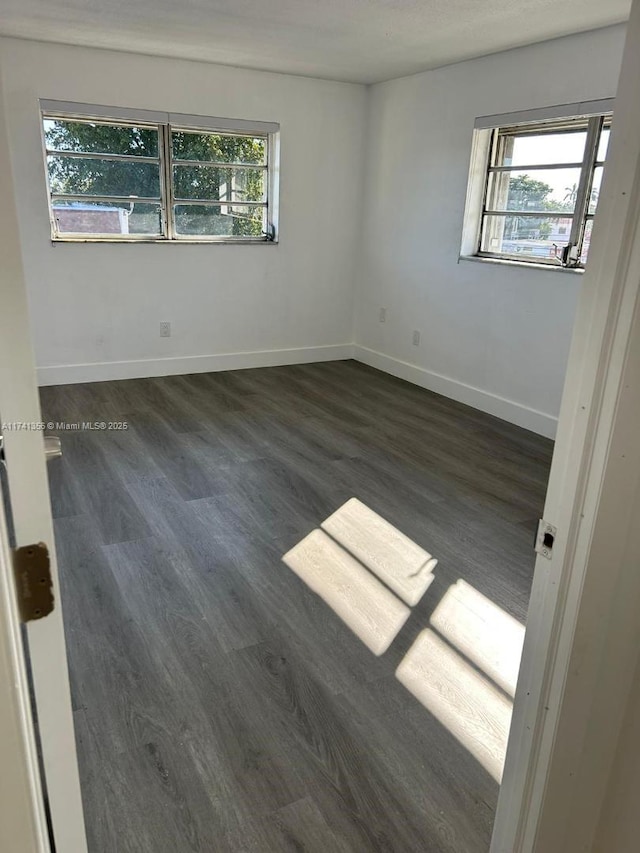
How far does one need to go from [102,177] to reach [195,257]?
0.87 meters

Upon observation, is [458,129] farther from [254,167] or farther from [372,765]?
[372,765]

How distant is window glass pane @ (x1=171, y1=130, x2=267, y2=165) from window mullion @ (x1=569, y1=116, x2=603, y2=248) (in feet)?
8.44

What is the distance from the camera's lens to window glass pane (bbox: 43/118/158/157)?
443 centimetres

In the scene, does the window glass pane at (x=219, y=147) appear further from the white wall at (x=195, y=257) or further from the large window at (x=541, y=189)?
the large window at (x=541, y=189)

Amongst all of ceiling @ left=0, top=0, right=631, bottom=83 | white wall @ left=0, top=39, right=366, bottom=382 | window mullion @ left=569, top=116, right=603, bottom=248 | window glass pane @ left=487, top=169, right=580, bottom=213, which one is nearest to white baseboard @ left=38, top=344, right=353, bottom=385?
white wall @ left=0, top=39, right=366, bottom=382

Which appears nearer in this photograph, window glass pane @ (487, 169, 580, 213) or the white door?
the white door

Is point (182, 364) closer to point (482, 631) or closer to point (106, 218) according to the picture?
point (106, 218)

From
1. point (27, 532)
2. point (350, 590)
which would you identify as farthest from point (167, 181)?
point (27, 532)

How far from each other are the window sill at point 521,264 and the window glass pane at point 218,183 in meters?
1.83

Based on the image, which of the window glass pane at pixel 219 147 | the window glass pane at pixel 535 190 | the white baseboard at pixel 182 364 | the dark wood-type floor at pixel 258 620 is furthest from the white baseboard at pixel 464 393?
the window glass pane at pixel 219 147

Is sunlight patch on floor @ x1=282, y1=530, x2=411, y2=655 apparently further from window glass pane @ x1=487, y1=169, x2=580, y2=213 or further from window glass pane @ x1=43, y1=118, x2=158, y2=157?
window glass pane @ x1=43, y1=118, x2=158, y2=157

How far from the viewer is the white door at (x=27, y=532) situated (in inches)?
24.5

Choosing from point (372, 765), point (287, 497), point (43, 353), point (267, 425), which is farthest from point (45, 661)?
point (43, 353)

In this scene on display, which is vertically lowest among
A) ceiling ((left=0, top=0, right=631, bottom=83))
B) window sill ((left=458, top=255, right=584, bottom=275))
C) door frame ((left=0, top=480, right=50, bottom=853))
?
door frame ((left=0, top=480, right=50, bottom=853))
